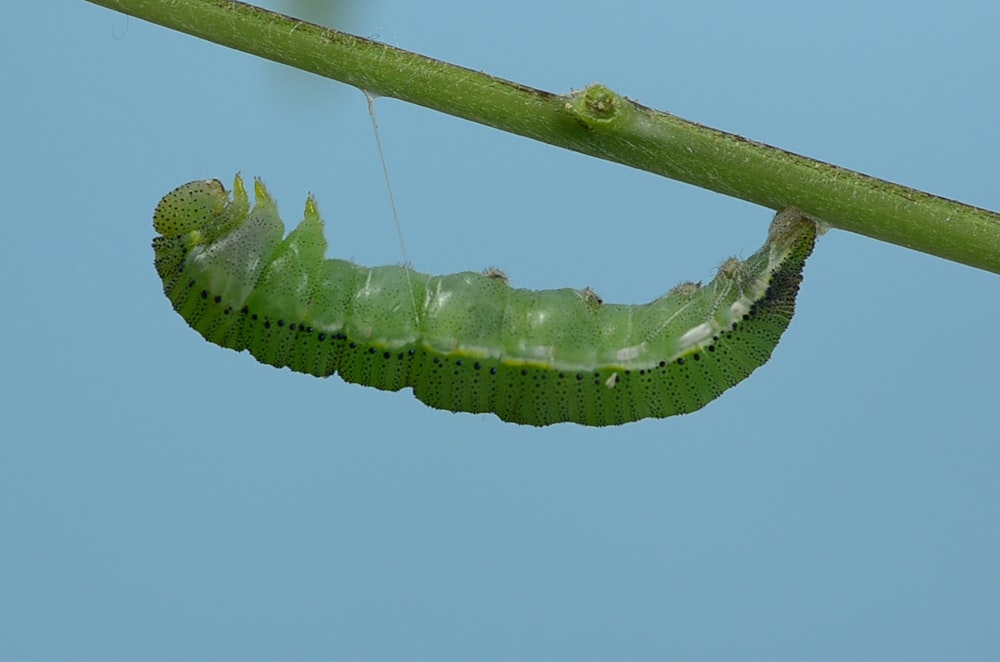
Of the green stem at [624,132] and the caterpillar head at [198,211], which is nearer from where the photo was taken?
the green stem at [624,132]

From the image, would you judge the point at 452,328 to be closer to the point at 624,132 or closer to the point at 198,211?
the point at 198,211

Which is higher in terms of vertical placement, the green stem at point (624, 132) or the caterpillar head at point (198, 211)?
the caterpillar head at point (198, 211)

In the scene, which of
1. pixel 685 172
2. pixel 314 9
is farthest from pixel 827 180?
pixel 314 9

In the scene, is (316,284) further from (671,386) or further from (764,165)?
(764,165)

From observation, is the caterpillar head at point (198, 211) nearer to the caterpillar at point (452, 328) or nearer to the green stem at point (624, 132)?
the caterpillar at point (452, 328)

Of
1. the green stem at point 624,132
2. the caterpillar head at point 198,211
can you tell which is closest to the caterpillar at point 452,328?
the caterpillar head at point 198,211
